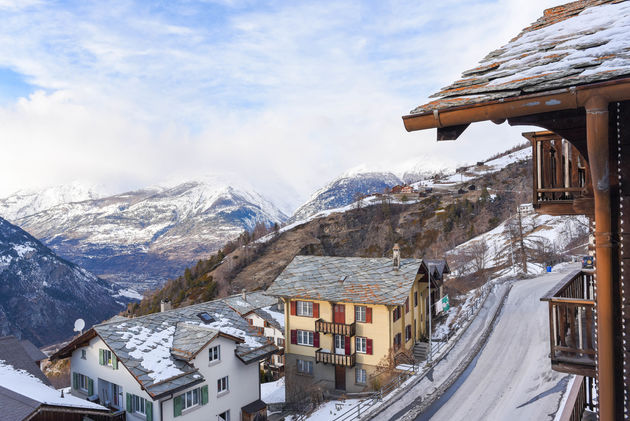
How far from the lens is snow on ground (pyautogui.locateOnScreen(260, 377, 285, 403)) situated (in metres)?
40.0

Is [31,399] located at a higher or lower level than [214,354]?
higher

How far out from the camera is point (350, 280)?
40719 millimetres

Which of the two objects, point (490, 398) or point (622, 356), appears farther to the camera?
point (490, 398)

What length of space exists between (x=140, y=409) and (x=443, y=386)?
18381 millimetres

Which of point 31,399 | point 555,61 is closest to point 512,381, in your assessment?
point 555,61

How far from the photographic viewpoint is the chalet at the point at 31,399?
21812 mm

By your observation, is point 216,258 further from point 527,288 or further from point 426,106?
point 426,106

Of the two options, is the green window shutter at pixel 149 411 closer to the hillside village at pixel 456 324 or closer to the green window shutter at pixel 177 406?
the hillside village at pixel 456 324

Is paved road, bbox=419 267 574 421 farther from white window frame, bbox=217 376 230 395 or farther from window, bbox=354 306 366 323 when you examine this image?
white window frame, bbox=217 376 230 395

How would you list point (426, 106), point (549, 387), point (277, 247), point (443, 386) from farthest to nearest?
point (277, 247), point (443, 386), point (549, 387), point (426, 106)

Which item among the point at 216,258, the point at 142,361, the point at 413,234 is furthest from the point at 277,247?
the point at 142,361

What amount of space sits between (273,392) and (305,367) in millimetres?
4603

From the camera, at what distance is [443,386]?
26.7 m

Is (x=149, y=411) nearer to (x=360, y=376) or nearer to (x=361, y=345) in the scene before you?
(x=361, y=345)
